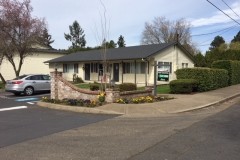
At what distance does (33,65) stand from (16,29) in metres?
10.6

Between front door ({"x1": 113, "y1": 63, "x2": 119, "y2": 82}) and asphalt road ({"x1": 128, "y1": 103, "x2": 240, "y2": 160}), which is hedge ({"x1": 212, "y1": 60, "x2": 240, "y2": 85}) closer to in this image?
front door ({"x1": 113, "y1": 63, "x2": 119, "y2": 82})

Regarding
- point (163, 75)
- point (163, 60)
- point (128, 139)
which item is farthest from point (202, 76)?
point (128, 139)

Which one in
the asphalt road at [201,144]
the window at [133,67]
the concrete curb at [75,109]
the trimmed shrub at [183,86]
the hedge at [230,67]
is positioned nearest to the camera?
A: the asphalt road at [201,144]

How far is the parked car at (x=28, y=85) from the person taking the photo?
22959mm

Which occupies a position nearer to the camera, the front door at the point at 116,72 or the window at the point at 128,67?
the window at the point at 128,67

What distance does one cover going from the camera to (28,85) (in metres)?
23.2

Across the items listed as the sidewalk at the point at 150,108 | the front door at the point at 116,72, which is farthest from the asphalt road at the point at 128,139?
the front door at the point at 116,72

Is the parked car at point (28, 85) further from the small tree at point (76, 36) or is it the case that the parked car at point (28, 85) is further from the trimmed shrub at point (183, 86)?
the small tree at point (76, 36)

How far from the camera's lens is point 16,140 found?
8.51 m

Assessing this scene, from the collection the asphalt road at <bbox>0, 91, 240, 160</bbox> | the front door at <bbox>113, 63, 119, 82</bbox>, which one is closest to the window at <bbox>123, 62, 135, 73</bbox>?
the front door at <bbox>113, 63, 119, 82</bbox>

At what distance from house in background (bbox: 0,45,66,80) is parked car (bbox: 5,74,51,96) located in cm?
1567

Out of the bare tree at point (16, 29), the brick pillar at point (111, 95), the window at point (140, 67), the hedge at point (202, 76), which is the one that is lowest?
the brick pillar at point (111, 95)

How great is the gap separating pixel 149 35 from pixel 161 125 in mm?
63317

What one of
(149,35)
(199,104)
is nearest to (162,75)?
(199,104)
